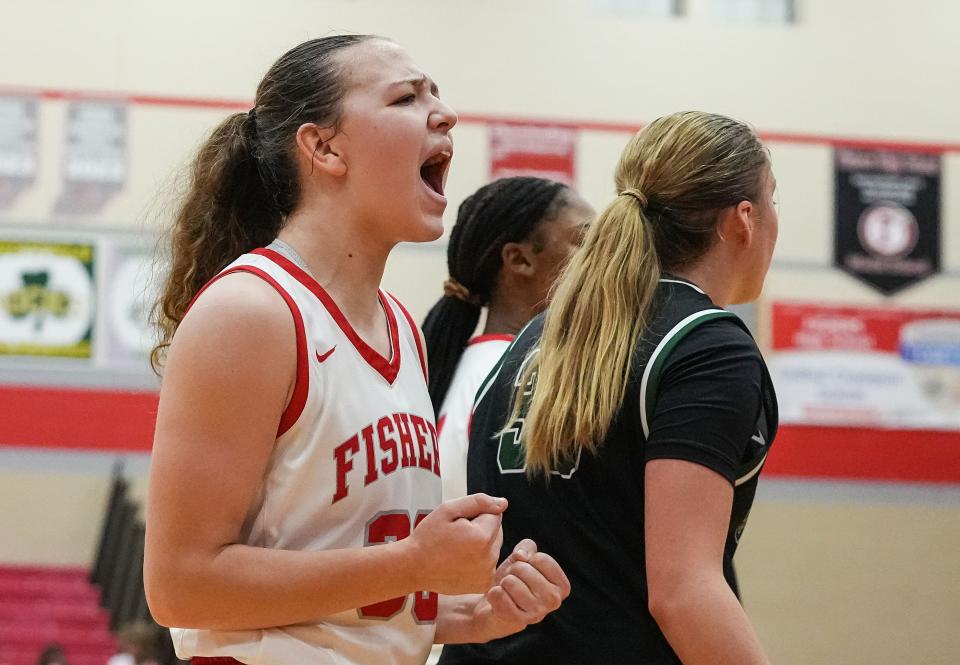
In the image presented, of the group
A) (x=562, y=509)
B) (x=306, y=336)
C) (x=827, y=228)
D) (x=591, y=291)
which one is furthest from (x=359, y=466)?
(x=827, y=228)

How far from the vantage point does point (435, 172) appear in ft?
5.96

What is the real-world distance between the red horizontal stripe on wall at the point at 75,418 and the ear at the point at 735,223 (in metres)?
5.60

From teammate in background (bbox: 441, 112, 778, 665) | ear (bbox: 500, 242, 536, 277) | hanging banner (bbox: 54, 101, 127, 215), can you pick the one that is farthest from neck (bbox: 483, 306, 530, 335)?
hanging banner (bbox: 54, 101, 127, 215)

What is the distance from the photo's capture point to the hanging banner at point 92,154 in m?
7.20

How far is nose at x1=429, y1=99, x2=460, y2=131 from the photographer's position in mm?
A: 1731

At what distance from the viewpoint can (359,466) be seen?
1.59m

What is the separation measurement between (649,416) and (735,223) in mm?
428

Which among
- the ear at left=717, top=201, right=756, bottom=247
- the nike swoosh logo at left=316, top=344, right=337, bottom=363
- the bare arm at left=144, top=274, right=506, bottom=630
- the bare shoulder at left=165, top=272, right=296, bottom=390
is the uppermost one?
the bare shoulder at left=165, top=272, right=296, bottom=390

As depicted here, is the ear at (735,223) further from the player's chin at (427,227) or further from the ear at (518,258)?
the ear at (518,258)

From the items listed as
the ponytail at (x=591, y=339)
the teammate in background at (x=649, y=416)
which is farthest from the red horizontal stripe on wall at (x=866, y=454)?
the ponytail at (x=591, y=339)

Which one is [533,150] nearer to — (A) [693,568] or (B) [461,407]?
(B) [461,407]

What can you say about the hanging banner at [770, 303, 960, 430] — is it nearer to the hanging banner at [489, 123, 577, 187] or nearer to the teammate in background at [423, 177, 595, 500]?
the hanging banner at [489, 123, 577, 187]

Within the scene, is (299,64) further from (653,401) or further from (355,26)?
(355,26)

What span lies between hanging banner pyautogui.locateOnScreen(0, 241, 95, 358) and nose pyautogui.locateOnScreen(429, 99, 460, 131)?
19.1 ft
